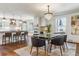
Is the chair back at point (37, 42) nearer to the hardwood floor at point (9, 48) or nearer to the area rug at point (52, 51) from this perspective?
the area rug at point (52, 51)

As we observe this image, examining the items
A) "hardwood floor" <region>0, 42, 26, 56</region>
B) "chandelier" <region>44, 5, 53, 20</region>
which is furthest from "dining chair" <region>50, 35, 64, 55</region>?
"hardwood floor" <region>0, 42, 26, 56</region>

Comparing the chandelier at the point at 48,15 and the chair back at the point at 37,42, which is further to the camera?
the chair back at the point at 37,42

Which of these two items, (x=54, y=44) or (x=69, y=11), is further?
(x=54, y=44)

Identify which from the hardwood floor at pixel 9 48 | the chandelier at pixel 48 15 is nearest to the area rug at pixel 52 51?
the hardwood floor at pixel 9 48

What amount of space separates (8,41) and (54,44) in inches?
37.4

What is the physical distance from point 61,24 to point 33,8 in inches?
25.8

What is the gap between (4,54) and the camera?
200 cm

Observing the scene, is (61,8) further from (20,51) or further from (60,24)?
(20,51)

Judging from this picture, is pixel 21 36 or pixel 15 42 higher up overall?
pixel 21 36

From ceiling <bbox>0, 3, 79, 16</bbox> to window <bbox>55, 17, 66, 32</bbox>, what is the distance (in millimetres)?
162

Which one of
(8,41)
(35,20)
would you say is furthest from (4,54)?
(35,20)

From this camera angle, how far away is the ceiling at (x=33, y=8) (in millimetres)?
1868

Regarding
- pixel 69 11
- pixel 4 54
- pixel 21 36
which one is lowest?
pixel 4 54

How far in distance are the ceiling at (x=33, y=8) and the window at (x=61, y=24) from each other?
162mm
